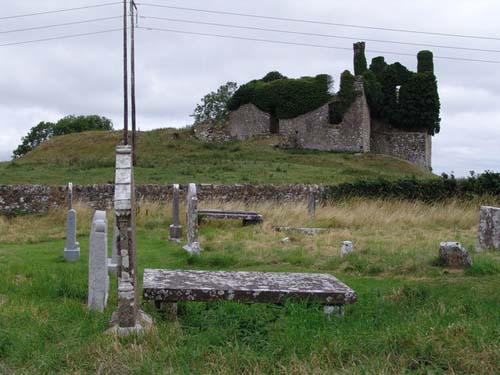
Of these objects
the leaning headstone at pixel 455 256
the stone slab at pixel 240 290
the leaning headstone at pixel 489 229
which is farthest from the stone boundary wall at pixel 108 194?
the stone slab at pixel 240 290

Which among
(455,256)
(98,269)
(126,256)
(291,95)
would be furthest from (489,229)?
(291,95)

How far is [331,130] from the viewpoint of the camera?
44656mm

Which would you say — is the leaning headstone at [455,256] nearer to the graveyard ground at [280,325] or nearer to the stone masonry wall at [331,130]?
the graveyard ground at [280,325]

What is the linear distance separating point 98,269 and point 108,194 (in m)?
14.2

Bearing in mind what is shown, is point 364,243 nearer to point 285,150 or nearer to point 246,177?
point 246,177

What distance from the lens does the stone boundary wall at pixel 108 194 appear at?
66.4 feet

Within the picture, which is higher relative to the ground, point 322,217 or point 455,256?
point 322,217

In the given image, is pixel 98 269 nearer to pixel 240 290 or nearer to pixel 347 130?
pixel 240 290

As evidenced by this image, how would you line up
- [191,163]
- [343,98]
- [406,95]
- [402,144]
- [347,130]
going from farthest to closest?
[402,144] < [406,95] < [343,98] < [347,130] < [191,163]

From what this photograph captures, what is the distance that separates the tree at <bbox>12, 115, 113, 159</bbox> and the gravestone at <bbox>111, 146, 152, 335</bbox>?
275 feet

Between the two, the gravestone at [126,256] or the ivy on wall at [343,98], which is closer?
the gravestone at [126,256]

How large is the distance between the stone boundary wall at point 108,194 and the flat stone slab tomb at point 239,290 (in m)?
13.8

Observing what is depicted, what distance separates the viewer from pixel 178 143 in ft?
141

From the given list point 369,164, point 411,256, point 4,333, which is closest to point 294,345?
point 4,333
